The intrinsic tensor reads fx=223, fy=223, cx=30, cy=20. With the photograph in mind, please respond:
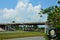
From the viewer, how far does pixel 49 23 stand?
1457cm

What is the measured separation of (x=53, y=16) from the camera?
14.6 meters

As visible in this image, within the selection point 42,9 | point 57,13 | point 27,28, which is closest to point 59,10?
point 57,13

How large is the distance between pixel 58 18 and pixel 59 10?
1.73ft

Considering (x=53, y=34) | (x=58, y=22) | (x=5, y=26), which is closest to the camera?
(x=53, y=34)

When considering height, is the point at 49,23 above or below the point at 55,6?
below

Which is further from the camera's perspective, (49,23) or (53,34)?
(49,23)

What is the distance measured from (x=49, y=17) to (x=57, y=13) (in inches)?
26.9

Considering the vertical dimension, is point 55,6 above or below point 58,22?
above

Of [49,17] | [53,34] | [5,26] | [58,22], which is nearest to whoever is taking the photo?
[53,34]

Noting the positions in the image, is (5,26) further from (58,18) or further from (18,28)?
(58,18)

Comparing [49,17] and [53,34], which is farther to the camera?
[49,17]

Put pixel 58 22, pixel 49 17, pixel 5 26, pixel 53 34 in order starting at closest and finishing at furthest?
pixel 53 34 < pixel 58 22 < pixel 49 17 < pixel 5 26

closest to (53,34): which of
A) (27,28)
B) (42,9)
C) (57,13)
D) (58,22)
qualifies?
(58,22)

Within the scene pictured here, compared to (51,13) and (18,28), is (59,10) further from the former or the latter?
(18,28)
